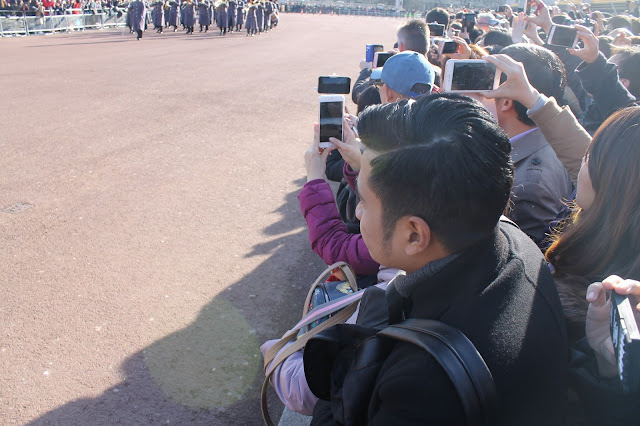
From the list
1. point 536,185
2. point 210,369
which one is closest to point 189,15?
Result: point 210,369

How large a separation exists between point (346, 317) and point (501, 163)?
895 millimetres

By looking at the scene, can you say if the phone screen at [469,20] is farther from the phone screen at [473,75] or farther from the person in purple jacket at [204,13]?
the person in purple jacket at [204,13]

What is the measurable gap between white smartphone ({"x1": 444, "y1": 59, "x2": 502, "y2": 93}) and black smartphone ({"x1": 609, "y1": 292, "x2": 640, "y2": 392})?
179 centimetres

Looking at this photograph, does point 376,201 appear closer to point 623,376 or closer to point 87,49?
point 623,376

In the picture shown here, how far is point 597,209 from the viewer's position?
75.4 inches

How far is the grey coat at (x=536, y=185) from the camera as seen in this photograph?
2559 mm

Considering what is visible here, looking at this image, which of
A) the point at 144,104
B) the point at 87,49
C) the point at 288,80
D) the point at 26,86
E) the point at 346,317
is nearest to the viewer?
the point at 346,317

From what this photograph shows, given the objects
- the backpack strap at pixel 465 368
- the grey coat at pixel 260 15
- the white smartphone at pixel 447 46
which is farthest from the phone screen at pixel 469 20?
the grey coat at pixel 260 15

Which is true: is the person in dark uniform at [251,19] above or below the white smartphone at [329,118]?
above

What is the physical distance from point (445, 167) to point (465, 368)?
45 cm

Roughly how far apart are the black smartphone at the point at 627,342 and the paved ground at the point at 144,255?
2221mm

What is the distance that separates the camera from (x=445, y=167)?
4.36ft

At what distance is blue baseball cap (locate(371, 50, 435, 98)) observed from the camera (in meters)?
3.57

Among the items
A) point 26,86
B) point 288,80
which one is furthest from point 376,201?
point 288,80
